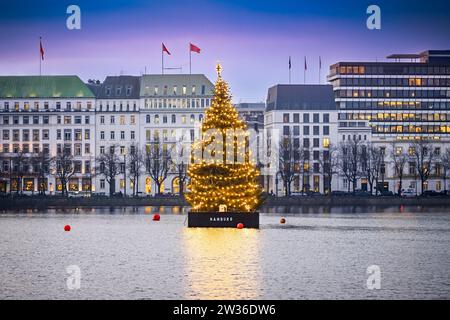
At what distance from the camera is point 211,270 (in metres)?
46.3

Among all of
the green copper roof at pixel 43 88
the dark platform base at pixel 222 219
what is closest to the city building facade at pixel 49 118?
the green copper roof at pixel 43 88

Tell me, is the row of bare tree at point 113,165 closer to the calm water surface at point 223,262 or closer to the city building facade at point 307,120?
the city building facade at point 307,120

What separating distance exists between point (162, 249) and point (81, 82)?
125526mm

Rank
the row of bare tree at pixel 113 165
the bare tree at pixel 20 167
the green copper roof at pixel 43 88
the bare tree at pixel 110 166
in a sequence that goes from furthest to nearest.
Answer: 1. the green copper roof at pixel 43 88
2. the bare tree at pixel 20 167
3. the bare tree at pixel 110 166
4. the row of bare tree at pixel 113 165

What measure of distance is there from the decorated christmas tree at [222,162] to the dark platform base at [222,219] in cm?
107

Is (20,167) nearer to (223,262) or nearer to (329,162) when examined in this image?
(329,162)

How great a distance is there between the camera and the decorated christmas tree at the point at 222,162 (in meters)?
71.5

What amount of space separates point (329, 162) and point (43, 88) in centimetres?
5384

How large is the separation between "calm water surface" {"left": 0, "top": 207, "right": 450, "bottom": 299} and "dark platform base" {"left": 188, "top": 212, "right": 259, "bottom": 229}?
24.8 inches

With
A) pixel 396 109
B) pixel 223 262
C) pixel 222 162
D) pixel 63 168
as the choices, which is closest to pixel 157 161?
pixel 63 168

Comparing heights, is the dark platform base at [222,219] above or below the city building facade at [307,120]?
below

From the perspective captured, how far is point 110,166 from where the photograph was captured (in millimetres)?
155000

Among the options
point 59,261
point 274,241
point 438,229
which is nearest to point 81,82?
point 438,229
